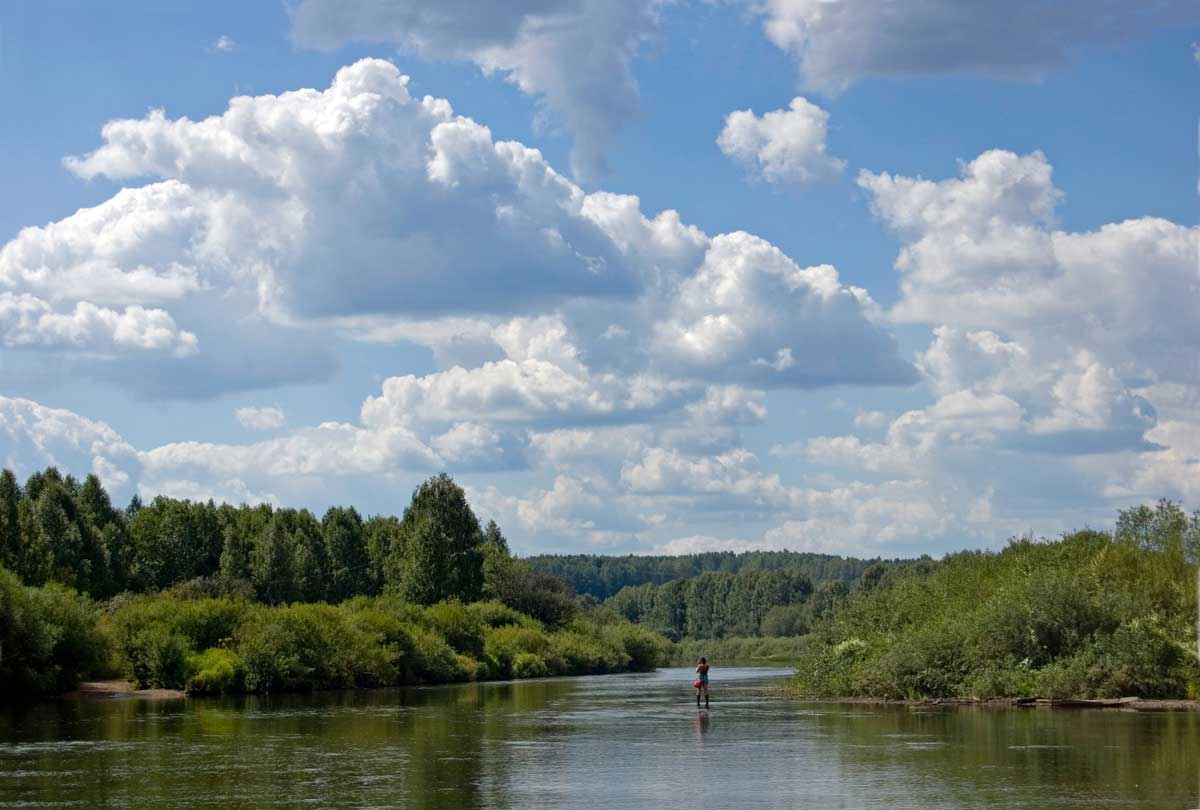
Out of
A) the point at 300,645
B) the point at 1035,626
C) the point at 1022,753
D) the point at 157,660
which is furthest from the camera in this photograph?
the point at 300,645

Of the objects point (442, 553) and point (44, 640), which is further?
point (442, 553)

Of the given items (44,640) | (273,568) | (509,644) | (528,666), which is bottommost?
(528,666)

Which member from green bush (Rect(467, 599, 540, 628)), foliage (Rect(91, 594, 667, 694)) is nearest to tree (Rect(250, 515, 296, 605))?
green bush (Rect(467, 599, 540, 628))

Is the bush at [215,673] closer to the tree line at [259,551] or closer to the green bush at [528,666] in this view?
the tree line at [259,551]

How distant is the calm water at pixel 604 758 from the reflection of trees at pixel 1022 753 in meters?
0.08

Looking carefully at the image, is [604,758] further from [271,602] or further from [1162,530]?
[271,602]

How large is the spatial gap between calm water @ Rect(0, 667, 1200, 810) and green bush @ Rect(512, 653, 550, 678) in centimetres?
5789

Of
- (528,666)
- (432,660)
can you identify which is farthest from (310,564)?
(432,660)

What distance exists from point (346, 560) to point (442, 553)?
30525mm

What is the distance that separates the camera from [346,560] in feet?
518

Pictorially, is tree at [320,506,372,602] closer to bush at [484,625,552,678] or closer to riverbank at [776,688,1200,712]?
bush at [484,625,552,678]

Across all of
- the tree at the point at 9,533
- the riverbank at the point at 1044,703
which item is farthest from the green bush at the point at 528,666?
the riverbank at the point at 1044,703

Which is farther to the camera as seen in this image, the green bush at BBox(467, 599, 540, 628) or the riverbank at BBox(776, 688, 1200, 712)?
the green bush at BBox(467, 599, 540, 628)

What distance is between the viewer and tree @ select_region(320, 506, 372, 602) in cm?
15488
